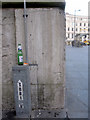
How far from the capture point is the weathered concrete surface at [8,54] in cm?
256

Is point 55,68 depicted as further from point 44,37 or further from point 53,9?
point 53,9

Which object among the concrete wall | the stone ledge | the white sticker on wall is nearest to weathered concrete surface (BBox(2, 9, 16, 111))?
the concrete wall

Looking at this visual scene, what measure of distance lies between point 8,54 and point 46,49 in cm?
86

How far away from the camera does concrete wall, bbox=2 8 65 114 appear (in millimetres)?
2512

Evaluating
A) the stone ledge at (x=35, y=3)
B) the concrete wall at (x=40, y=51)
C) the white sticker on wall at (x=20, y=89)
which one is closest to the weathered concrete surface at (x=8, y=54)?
the concrete wall at (x=40, y=51)

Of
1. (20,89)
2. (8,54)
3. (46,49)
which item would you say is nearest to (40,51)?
(46,49)

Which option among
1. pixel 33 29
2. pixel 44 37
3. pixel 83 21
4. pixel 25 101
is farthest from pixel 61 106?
pixel 83 21

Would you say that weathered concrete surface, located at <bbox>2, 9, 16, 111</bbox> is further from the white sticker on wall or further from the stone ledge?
the white sticker on wall

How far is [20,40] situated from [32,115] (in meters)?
1.65

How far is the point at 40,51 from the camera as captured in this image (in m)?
2.60

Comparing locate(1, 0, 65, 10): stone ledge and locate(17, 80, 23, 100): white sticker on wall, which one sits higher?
locate(1, 0, 65, 10): stone ledge

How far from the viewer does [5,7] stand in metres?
2.50

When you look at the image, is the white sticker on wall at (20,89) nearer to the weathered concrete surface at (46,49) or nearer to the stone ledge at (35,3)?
the weathered concrete surface at (46,49)

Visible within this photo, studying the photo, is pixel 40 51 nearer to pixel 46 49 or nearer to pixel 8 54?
pixel 46 49
